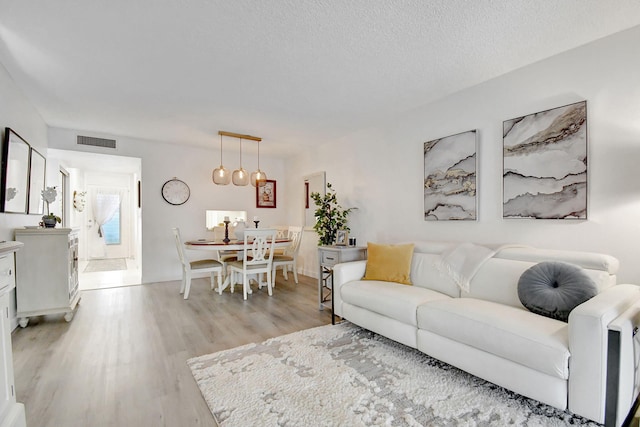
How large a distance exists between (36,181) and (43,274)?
1.27 meters

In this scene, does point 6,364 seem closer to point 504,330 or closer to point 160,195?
point 504,330

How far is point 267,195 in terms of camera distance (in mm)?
6480

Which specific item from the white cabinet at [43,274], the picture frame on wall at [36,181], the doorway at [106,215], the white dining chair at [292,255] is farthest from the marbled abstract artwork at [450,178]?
the doorway at [106,215]

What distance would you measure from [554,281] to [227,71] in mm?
3037

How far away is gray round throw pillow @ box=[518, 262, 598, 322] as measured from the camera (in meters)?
1.86

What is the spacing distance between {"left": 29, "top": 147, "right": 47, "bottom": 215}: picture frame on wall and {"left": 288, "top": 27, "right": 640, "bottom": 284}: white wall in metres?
4.00

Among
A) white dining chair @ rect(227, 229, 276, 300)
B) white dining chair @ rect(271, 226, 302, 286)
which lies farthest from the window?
white dining chair @ rect(227, 229, 276, 300)

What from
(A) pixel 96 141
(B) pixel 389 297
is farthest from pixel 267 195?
(B) pixel 389 297

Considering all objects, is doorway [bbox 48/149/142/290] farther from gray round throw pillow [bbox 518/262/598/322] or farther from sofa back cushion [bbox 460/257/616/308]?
gray round throw pillow [bbox 518/262/598/322]

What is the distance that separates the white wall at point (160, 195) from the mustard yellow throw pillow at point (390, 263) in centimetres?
347

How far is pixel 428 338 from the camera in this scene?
2191mm

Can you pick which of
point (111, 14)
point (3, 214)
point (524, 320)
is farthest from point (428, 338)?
point (3, 214)

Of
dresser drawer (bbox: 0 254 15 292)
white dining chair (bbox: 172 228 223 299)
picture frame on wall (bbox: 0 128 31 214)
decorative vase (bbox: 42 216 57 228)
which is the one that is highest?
picture frame on wall (bbox: 0 128 31 214)

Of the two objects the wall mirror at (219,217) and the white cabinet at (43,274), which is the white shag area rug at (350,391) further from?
the wall mirror at (219,217)
